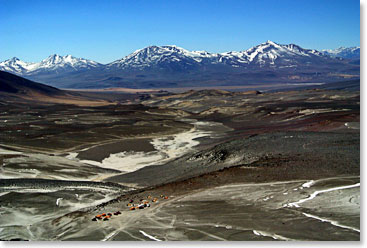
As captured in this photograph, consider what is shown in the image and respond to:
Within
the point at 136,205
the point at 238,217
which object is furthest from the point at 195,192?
the point at 238,217

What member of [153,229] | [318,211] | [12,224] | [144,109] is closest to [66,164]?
[12,224]

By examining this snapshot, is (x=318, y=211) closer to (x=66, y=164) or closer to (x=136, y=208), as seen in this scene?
(x=136, y=208)

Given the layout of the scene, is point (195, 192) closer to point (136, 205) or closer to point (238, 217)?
point (136, 205)

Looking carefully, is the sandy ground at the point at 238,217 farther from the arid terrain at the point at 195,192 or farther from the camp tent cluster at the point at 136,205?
the camp tent cluster at the point at 136,205

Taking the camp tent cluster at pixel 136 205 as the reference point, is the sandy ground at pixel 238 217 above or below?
above

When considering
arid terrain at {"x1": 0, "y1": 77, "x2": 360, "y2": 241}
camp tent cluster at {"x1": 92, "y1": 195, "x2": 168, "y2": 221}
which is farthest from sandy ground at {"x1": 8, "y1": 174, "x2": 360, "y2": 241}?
camp tent cluster at {"x1": 92, "y1": 195, "x2": 168, "y2": 221}

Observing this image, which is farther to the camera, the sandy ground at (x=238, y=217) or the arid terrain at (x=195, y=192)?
the arid terrain at (x=195, y=192)

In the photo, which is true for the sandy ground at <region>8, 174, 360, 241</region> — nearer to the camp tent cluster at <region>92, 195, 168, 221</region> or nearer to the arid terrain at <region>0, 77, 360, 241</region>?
the arid terrain at <region>0, 77, 360, 241</region>

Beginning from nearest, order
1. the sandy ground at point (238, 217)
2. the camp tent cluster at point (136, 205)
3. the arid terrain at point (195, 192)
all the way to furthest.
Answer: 1. the sandy ground at point (238, 217)
2. the arid terrain at point (195, 192)
3. the camp tent cluster at point (136, 205)

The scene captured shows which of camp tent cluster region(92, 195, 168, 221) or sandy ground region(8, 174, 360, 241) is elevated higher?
sandy ground region(8, 174, 360, 241)

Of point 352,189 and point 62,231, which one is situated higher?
point 352,189

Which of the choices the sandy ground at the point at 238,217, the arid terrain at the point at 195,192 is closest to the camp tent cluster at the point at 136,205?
the arid terrain at the point at 195,192
